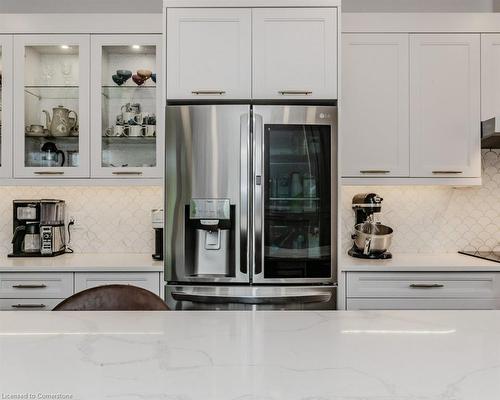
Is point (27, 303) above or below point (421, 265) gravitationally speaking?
below

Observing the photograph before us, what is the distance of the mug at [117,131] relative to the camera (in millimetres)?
2656

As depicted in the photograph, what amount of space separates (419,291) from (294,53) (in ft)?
5.00

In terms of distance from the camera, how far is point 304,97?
239 cm

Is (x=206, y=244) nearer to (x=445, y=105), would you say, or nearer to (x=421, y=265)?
(x=421, y=265)

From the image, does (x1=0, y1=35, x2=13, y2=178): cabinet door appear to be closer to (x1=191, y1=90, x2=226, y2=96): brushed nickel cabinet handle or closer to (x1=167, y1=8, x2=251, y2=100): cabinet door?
(x1=167, y1=8, x2=251, y2=100): cabinet door

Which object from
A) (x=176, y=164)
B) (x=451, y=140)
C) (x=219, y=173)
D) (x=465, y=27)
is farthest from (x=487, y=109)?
(x=176, y=164)

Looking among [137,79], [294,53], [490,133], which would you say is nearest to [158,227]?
[137,79]

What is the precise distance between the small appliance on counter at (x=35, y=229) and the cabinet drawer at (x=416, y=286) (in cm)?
189

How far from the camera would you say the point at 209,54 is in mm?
2396

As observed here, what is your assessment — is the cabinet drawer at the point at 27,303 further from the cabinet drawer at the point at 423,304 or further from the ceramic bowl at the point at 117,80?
the cabinet drawer at the point at 423,304

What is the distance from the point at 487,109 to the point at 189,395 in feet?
8.83

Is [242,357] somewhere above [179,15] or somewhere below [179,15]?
below

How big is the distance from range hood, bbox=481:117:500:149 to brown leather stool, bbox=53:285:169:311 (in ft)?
7.12

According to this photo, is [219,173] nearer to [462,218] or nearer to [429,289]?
[429,289]
